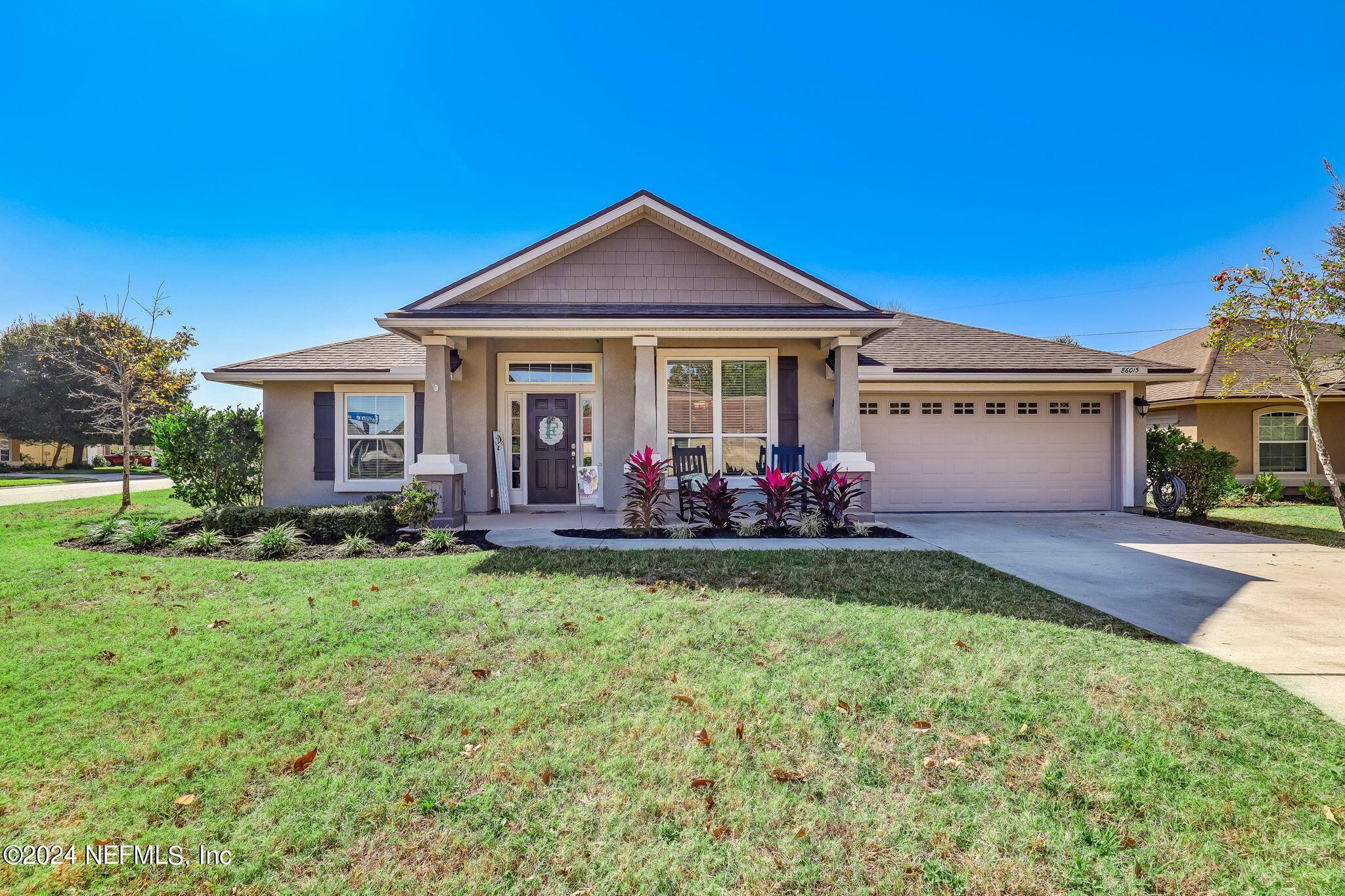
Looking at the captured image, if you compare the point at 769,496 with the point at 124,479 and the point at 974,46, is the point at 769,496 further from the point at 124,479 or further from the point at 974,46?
the point at 124,479

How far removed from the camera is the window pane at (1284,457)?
1362cm

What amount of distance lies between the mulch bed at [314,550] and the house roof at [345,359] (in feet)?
11.7

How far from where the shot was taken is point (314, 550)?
6.78 metres

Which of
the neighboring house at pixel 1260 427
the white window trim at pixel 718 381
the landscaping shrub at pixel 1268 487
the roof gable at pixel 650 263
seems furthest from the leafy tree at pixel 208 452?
the landscaping shrub at pixel 1268 487

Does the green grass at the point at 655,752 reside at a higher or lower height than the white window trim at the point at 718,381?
lower

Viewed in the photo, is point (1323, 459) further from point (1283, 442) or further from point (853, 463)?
point (853, 463)

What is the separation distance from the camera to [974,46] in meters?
11.5

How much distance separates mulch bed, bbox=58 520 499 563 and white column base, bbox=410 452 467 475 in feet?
4.25

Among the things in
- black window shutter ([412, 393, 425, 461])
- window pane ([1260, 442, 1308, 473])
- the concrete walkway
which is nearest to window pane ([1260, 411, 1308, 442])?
window pane ([1260, 442, 1308, 473])

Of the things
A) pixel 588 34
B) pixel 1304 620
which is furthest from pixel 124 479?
pixel 1304 620

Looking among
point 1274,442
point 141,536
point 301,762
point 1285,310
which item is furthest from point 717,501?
point 1274,442

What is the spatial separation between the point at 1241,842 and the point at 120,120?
1697 centimetres

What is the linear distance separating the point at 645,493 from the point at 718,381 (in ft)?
9.44

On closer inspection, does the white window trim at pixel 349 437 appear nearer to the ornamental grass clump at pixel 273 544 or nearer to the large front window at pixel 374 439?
the large front window at pixel 374 439
